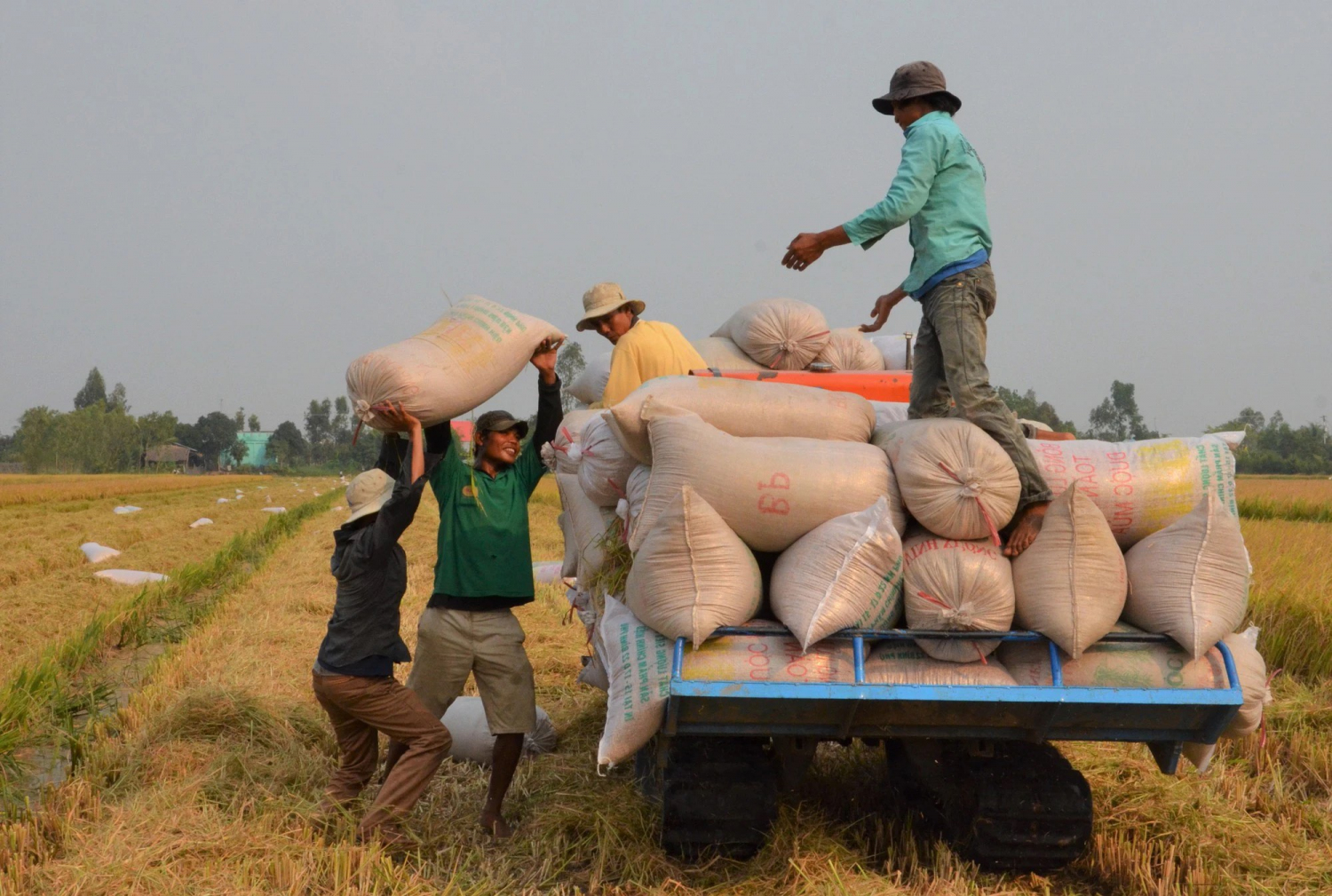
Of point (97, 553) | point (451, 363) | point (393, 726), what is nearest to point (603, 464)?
point (451, 363)

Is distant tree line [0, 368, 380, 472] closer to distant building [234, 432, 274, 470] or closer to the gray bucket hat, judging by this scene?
distant building [234, 432, 274, 470]

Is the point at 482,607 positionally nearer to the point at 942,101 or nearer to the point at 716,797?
the point at 716,797

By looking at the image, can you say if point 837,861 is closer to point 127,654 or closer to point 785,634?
point 785,634

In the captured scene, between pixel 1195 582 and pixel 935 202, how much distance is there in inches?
63.7

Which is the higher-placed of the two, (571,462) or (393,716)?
(571,462)

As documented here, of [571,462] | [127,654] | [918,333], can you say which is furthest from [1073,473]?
[127,654]

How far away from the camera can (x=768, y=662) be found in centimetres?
308

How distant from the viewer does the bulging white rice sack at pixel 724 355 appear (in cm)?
562

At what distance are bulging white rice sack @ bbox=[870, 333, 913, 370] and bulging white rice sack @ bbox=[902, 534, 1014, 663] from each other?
3.51 metres

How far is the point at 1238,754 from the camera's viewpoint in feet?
16.9

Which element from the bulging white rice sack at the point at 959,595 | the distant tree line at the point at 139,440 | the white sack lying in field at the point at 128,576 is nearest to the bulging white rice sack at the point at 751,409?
the bulging white rice sack at the point at 959,595

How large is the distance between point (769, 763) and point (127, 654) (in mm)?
6384

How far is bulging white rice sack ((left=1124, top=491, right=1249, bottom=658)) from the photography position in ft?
9.99

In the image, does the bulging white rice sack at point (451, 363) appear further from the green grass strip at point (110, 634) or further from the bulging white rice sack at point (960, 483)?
the green grass strip at point (110, 634)
